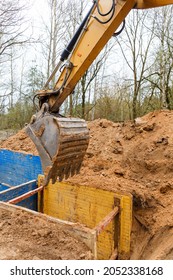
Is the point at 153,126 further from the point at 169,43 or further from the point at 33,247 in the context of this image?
the point at 169,43

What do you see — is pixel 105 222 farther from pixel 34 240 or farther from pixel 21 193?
pixel 21 193

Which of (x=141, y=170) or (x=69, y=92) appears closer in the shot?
(x=69, y=92)

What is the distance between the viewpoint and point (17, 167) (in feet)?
20.1

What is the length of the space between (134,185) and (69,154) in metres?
1.83

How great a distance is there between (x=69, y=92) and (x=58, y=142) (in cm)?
78

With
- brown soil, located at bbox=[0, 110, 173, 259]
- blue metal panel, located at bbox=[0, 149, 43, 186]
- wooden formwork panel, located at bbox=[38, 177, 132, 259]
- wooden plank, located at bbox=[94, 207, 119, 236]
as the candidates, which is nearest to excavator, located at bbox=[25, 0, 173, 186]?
wooden plank, located at bbox=[94, 207, 119, 236]

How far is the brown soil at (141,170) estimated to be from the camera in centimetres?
361

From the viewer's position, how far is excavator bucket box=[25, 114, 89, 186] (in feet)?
9.14

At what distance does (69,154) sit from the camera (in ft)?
9.68

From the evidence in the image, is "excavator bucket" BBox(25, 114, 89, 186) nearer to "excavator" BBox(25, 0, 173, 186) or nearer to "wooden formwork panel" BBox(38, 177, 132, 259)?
"excavator" BBox(25, 0, 173, 186)

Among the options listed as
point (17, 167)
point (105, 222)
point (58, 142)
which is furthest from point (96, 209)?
point (17, 167)

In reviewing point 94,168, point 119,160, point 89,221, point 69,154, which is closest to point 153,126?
point 119,160

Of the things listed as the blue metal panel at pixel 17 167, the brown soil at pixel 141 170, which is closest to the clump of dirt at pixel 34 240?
the brown soil at pixel 141 170

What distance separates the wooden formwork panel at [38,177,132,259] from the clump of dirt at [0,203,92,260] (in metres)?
0.86
